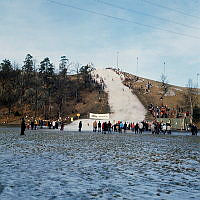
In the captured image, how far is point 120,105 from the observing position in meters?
86.9

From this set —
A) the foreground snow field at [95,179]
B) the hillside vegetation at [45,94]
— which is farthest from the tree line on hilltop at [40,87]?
the foreground snow field at [95,179]

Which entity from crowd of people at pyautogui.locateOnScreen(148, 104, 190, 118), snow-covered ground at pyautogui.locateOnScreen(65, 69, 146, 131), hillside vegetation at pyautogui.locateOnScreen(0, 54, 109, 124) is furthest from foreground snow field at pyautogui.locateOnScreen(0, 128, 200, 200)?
hillside vegetation at pyautogui.locateOnScreen(0, 54, 109, 124)

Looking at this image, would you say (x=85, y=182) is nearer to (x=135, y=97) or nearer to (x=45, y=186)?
(x=45, y=186)

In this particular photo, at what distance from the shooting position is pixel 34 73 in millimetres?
120125

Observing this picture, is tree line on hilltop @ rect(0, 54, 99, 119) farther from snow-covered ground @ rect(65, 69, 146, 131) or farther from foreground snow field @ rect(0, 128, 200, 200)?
foreground snow field @ rect(0, 128, 200, 200)

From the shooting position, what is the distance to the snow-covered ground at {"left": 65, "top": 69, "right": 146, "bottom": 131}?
68137 mm

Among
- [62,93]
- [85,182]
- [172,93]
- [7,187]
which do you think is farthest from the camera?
[172,93]

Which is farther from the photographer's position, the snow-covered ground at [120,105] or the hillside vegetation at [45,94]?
the hillside vegetation at [45,94]

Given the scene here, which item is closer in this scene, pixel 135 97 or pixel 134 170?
pixel 134 170

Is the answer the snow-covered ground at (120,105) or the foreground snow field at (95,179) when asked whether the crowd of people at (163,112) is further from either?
the foreground snow field at (95,179)

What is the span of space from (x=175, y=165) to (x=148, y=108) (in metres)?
72.5

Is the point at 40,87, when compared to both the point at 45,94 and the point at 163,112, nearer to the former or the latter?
the point at 45,94

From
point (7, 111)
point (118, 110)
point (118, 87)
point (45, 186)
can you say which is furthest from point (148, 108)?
point (45, 186)

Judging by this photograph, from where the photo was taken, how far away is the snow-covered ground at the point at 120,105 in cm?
6814
